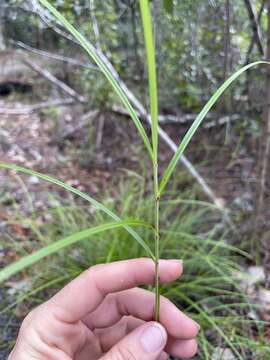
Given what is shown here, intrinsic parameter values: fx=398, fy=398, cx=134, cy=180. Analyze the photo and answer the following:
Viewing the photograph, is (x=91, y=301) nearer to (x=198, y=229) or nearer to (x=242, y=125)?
(x=198, y=229)

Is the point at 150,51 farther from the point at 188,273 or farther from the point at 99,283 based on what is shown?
the point at 188,273

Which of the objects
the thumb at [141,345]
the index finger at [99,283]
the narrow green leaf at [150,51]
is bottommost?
the thumb at [141,345]

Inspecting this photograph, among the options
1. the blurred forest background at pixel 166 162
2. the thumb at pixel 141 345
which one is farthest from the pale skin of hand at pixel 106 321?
the blurred forest background at pixel 166 162

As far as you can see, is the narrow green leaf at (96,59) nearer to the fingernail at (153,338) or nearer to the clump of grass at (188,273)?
the fingernail at (153,338)

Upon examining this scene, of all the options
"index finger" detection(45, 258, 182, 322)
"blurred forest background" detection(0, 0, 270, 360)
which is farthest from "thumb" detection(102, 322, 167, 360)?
"blurred forest background" detection(0, 0, 270, 360)

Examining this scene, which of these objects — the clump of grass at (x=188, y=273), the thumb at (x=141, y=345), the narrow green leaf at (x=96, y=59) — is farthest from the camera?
the clump of grass at (x=188, y=273)

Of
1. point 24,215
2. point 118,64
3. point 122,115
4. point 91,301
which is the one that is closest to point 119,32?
point 118,64

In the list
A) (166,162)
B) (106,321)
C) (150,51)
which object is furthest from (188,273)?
(150,51)
